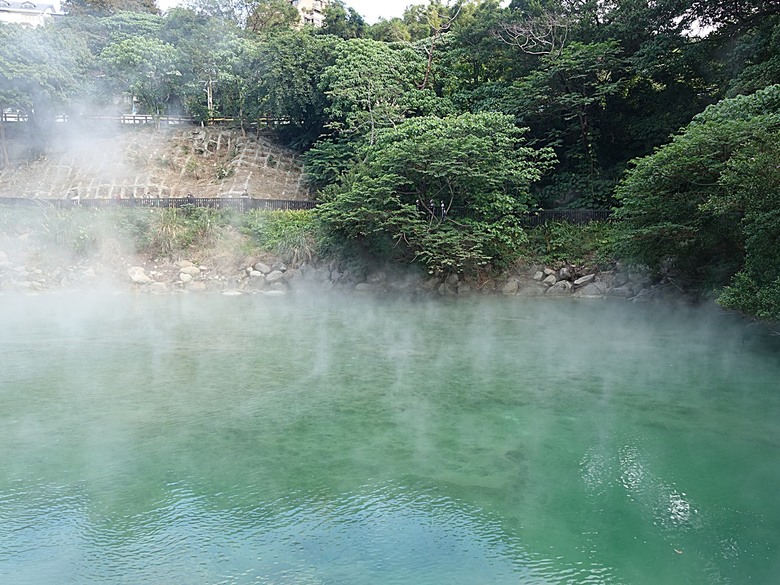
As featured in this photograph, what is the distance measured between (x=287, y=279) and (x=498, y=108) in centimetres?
689

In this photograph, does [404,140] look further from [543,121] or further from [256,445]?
[256,445]

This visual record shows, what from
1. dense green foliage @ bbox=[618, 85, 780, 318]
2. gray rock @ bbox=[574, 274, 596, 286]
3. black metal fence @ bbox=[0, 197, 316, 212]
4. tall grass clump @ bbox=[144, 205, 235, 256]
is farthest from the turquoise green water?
black metal fence @ bbox=[0, 197, 316, 212]

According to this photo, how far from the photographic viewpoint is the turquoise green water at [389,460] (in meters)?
3.56

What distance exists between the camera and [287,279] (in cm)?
1518

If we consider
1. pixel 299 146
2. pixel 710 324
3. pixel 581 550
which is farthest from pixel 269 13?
pixel 581 550

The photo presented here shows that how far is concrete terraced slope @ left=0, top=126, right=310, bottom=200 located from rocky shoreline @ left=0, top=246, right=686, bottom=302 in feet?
19.9

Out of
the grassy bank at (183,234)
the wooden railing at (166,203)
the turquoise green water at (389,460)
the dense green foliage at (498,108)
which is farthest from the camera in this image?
the wooden railing at (166,203)

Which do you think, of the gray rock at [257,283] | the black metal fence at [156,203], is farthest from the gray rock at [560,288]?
the black metal fence at [156,203]

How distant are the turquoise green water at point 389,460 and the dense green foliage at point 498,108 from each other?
7.35ft

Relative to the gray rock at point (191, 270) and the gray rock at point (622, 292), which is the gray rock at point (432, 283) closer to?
the gray rock at point (622, 292)

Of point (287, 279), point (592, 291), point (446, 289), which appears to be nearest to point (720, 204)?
point (592, 291)

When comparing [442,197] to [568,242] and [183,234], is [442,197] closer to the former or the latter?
[568,242]

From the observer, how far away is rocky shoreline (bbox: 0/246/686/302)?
45.9 feet

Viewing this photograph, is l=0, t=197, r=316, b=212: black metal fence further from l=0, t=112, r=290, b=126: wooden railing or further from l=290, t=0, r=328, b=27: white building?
l=290, t=0, r=328, b=27: white building
